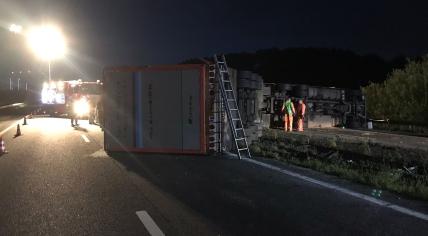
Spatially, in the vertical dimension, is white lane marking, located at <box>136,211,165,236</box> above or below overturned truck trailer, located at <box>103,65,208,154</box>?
below

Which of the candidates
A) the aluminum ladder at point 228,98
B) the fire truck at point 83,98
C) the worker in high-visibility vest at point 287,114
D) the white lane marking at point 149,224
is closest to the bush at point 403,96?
the worker in high-visibility vest at point 287,114

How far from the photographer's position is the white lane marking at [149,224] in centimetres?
582

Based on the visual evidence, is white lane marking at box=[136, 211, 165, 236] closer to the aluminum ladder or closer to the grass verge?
the grass verge

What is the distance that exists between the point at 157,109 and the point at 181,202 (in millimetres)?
6377

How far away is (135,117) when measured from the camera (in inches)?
547

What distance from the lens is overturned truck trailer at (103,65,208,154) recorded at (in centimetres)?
1312

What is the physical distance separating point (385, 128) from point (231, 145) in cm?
1845

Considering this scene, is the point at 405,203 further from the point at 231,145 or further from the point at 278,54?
the point at 278,54

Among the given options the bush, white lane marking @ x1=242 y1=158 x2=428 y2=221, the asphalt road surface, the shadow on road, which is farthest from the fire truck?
the bush

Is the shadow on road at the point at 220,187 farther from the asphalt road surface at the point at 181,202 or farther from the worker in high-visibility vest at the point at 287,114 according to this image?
the worker in high-visibility vest at the point at 287,114

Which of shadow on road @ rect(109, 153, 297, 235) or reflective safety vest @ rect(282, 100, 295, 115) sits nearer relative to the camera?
shadow on road @ rect(109, 153, 297, 235)

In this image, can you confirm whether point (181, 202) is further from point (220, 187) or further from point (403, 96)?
point (403, 96)

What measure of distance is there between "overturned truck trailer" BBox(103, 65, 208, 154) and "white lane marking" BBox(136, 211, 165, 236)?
6388 millimetres

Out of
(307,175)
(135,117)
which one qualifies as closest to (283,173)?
(307,175)
